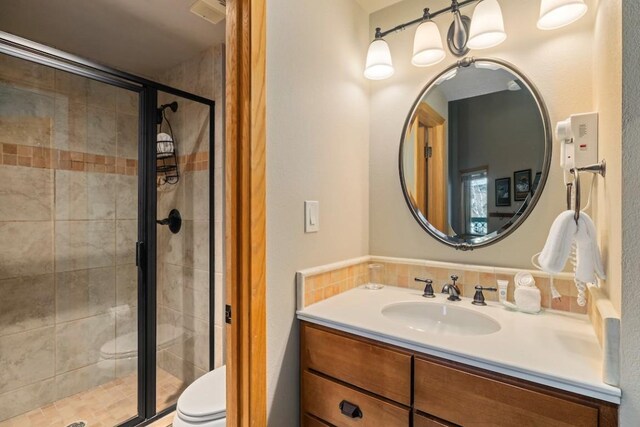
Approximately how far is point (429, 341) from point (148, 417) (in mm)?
1901

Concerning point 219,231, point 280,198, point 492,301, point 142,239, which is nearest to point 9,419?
point 142,239

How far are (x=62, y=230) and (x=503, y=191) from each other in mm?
2626

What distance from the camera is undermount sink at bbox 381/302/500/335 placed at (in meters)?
1.20

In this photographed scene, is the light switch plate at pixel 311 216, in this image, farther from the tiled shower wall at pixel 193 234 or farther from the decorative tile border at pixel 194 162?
the decorative tile border at pixel 194 162

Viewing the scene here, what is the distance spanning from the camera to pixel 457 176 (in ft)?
4.67

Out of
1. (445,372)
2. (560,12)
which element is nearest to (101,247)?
(445,372)

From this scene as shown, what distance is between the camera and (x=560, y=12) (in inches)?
42.1

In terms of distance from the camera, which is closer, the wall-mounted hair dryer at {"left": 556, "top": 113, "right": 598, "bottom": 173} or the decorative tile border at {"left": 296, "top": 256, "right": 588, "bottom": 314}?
the wall-mounted hair dryer at {"left": 556, "top": 113, "right": 598, "bottom": 173}

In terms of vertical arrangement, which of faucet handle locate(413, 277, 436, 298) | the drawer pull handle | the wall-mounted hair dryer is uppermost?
the wall-mounted hair dryer

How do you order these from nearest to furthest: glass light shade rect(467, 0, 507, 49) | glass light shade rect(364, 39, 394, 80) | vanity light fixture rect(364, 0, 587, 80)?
vanity light fixture rect(364, 0, 587, 80) → glass light shade rect(467, 0, 507, 49) → glass light shade rect(364, 39, 394, 80)

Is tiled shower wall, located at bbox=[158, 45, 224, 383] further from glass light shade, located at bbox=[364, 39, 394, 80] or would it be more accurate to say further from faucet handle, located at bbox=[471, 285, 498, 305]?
faucet handle, located at bbox=[471, 285, 498, 305]

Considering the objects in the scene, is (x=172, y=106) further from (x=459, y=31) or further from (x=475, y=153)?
(x=475, y=153)

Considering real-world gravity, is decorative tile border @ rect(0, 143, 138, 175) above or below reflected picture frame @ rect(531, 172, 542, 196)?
above

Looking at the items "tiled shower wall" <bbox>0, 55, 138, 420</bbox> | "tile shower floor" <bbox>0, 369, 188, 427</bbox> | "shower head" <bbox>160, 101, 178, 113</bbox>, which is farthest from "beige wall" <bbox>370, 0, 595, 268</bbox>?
"tile shower floor" <bbox>0, 369, 188, 427</bbox>
